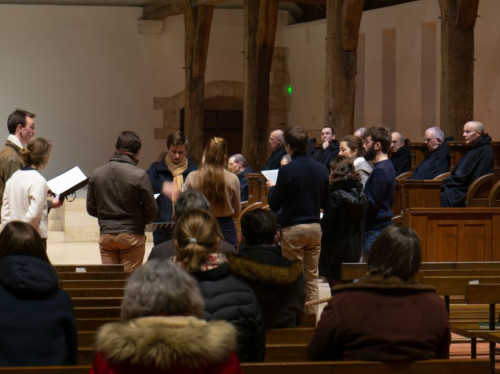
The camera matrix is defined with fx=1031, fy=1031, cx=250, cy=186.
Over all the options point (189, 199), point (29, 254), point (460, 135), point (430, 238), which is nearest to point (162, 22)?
point (460, 135)

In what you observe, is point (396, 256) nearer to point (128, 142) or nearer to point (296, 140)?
point (128, 142)

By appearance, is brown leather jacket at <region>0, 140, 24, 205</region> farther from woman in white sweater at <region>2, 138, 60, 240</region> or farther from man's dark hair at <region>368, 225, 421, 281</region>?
man's dark hair at <region>368, 225, 421, 281</region>

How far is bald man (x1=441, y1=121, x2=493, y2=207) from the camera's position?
29.8 ft

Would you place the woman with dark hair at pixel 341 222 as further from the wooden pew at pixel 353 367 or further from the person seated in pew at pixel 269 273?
the wooden pew at pixel 353 367

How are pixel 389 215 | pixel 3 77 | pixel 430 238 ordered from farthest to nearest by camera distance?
pixel 3 77
pixel 430 238
pixel 389 215

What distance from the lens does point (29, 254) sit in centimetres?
329

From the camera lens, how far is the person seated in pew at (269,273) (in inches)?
142

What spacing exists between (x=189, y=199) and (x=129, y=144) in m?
1.42

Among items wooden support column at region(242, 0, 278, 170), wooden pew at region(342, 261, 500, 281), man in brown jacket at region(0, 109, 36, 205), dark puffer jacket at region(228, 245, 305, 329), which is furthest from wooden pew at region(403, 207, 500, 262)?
wooden support column at region(242, 0, 278, 170)

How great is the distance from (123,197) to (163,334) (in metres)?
3.38

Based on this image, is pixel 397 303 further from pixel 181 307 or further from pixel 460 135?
pixel 460 135

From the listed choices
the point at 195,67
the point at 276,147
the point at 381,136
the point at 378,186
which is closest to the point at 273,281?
the point at 378,186

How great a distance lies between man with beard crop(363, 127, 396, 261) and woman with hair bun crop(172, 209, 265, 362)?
130 inches

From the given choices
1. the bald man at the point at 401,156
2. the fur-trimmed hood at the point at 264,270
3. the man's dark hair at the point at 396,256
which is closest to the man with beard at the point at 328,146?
the bald man at the point at 401,156
